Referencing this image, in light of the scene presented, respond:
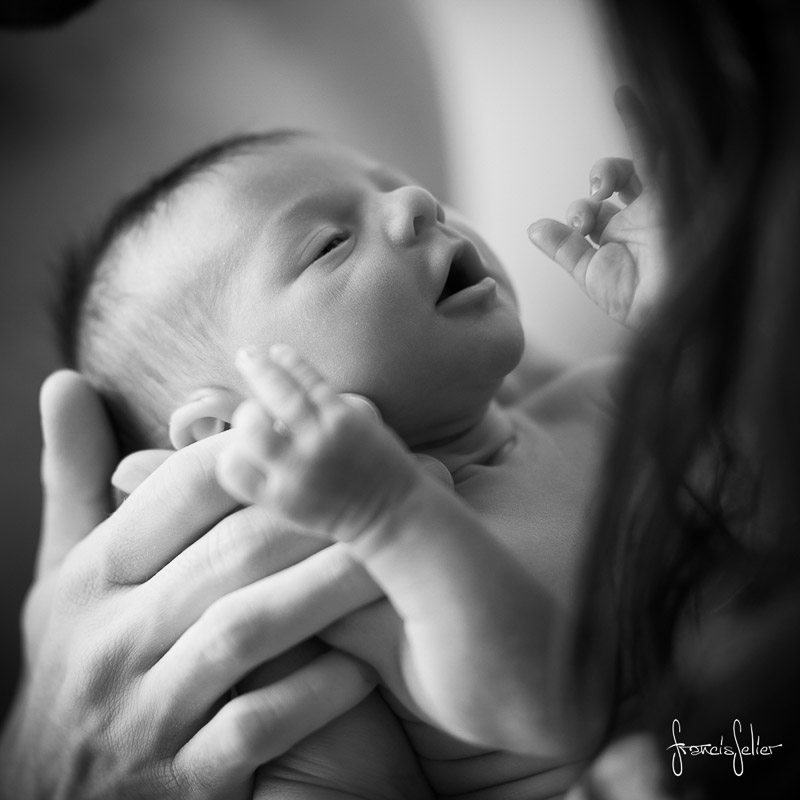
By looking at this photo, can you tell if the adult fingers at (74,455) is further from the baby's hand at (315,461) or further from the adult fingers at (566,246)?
the adult fingers at (566,246)

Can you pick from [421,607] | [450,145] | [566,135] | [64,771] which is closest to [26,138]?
[450,145]

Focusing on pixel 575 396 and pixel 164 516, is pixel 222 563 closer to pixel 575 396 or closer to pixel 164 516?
pixel 164 516

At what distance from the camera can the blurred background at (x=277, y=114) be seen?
124 cm

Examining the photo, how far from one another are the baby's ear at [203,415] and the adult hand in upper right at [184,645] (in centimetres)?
5

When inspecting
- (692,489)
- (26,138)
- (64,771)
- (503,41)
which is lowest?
(64,771)

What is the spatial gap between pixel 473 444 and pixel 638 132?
0.34m

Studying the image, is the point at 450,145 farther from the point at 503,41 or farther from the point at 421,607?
the point at 421,607

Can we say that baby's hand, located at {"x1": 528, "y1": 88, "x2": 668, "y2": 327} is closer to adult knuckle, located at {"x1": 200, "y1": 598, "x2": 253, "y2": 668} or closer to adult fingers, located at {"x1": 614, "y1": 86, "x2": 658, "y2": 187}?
adult fingers, located at {"x1": 614, "y1": 86, "x2": 658, "y2": 187}

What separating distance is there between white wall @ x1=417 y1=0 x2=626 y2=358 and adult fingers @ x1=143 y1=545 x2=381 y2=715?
0.58 meters

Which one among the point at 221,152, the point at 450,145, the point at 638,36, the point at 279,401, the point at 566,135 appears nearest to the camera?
the point at 638,36

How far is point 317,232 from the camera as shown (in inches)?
31.6

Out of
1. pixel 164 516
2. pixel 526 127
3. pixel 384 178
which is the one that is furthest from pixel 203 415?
pixel 526 127

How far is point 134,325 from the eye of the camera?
84cm

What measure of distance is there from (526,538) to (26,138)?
3.38 feet
